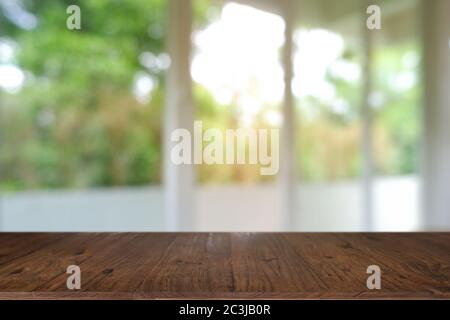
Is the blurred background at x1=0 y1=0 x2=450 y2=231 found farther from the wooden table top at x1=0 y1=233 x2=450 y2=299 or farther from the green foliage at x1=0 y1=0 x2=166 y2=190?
the wooden table top at x1=0 y1=233 x2=450 y2=299

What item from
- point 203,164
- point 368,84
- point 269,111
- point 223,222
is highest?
point 368,84

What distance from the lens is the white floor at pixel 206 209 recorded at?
8.97 ft

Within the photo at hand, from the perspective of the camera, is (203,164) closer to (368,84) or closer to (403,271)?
(368,84)

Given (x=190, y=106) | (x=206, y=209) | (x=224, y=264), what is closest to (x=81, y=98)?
(x=190, y=106)

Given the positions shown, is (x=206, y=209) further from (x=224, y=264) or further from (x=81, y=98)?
(x=224, y=264)

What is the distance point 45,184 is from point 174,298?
2386 millimetres

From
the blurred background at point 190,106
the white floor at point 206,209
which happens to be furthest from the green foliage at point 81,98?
the white floor at point 206,209

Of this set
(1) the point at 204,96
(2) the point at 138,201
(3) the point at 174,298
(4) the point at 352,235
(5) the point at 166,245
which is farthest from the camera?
(2) the point at 138,201

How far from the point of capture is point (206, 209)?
2771 millimetres

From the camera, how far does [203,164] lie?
2.75 meters

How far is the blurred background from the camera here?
8.83 ft

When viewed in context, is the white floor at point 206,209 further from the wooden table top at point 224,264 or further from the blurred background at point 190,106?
the wooden table top at point 224,264

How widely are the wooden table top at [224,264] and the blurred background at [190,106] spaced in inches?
60.7

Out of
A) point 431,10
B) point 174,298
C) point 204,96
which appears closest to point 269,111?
point 204,96
